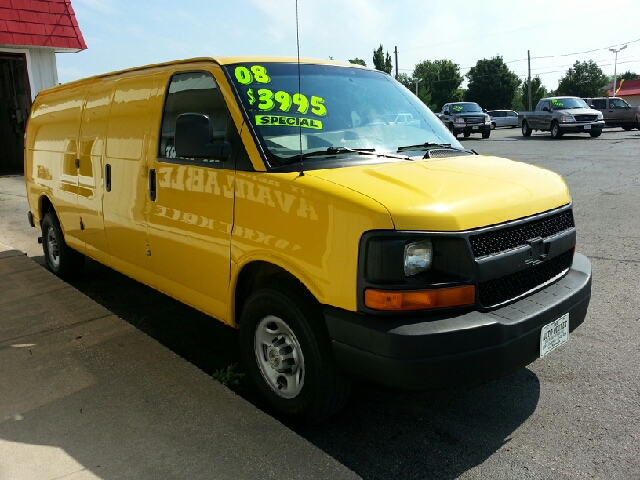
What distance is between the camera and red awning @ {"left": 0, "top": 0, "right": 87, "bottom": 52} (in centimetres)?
1434

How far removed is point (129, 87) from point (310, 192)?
2.39 m

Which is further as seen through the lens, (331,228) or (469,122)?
(469,122)

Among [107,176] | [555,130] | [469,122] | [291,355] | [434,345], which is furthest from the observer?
[469,122]

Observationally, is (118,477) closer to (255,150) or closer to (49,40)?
(255,150)

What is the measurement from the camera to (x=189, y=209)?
147 inches

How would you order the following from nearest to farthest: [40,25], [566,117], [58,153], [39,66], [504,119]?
[58,153] → [40,25] → [39,66] → [566,117] → [504,119]

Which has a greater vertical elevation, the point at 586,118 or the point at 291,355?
the point at 586,118

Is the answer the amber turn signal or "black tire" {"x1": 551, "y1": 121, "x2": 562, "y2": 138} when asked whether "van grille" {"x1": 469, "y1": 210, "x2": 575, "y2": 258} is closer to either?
the amber turn signal

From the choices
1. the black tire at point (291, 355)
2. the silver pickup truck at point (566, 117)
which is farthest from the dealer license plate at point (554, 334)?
the silver pickup truck at point (566, 117)

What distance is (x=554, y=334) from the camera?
3.03m

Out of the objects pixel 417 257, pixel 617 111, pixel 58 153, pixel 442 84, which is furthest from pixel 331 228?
pixel 442 84

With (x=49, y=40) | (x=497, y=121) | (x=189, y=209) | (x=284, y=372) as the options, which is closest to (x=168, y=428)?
(x=284, y=372)

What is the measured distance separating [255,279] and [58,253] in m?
3.72

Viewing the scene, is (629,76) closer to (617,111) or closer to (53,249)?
(617,111)
